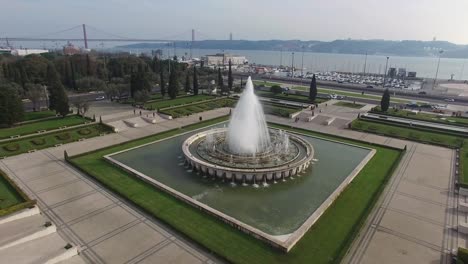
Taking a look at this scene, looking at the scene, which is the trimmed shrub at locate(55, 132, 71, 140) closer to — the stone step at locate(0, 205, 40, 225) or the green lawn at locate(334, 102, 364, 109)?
the stone step at locate(0, 205, 40, 225)

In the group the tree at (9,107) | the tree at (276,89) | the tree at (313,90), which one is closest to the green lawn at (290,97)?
the tree at (276,89)

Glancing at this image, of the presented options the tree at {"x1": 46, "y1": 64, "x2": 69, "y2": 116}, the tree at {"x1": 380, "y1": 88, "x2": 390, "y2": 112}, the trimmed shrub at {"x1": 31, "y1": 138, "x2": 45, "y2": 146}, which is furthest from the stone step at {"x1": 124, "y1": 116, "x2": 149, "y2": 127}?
the tree at {"x1": 380, "y1": 88, "x2": 390, "y2": 112}

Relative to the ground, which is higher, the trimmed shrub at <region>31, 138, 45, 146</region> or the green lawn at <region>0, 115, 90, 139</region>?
the green lawn at <region>0, 115, 90, 139</region>

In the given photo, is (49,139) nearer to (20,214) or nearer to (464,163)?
(20,214)

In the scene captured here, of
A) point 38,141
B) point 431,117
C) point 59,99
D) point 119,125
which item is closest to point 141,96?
point 119,125

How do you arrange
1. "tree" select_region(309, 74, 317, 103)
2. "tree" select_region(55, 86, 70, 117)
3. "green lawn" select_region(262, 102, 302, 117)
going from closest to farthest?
"tree" select_region(55, 86, 70, 117) → "green lawn" select_region(262, 102, 302, 117) → "tree" select_region(309, 74, 317, 103)

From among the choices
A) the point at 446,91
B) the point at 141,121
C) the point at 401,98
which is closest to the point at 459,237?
the point at 141,121

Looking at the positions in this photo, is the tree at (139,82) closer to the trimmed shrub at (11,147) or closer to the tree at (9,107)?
the tree at (9,107)
